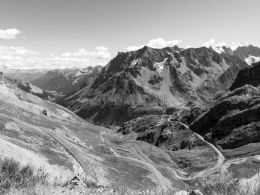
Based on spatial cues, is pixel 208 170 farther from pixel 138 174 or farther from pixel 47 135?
pixel 47 135

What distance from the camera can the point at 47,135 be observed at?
142375 millimetres

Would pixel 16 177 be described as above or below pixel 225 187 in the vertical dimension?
below

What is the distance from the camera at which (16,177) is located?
672 inches

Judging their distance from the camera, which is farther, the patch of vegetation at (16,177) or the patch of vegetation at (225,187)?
the patch of vegetation at (16,177)

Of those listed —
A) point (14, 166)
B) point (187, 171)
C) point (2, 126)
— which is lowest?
point (187, 171)

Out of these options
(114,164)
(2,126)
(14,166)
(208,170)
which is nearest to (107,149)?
(114,164)

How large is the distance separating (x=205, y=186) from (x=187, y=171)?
179949mm

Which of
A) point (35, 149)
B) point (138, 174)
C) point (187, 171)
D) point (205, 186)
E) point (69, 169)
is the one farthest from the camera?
point (187, 171)

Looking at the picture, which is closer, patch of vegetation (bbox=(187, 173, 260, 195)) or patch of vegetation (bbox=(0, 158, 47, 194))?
patch of vegetation (bbox=(187, 173, 260, 195))

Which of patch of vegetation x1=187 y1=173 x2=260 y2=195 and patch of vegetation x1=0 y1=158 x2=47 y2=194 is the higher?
patch of vegetation x1=187 y1=173 x2=260 y2=195

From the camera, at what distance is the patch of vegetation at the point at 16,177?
15.2 metres

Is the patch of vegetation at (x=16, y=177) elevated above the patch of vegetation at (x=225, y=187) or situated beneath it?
situated beneath

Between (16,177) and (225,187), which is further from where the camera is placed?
(16,177)

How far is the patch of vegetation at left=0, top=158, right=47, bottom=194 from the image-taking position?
50.0 feet
